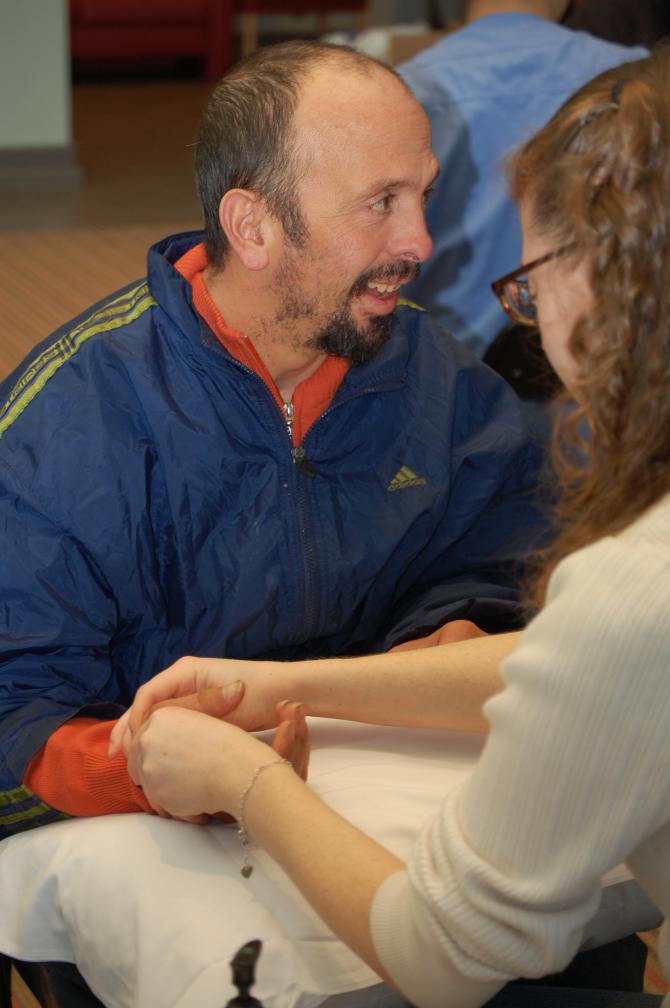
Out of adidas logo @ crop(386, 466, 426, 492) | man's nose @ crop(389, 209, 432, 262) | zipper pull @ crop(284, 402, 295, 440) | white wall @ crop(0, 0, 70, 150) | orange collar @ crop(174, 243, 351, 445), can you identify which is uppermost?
man's nose @ crop(389, 209, 432, 262)

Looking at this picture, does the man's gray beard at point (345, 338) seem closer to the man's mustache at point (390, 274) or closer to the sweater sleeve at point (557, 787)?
the man's mustache at point (390, 274)

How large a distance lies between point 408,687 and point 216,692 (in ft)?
0.72

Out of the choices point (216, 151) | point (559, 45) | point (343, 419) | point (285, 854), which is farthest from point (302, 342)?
point (559, 45)

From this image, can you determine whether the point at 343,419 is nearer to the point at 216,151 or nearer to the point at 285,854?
the point at 216,151

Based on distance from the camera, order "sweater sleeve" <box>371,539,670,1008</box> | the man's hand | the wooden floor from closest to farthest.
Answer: "sweater sleeve" <box>371,539,670,1008</box> < the man's hand < the wooden floor

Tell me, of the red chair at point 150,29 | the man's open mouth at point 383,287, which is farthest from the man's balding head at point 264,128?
the red chair at point 150,29

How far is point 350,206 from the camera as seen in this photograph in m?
1.87

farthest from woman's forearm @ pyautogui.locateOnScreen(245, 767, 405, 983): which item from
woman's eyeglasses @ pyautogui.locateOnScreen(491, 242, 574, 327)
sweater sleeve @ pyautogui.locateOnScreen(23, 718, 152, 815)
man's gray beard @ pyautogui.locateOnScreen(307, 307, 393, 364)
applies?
man's gray beard @ pyautogui.locateOnScreen(307, 307, 393, 364)

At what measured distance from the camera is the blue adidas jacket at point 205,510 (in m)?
1.66

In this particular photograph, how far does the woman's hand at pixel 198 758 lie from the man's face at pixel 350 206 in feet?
2.06

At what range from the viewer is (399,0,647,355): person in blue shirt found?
2.79m

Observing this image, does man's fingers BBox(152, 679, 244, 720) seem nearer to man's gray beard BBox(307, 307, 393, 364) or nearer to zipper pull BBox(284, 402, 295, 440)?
zipper pull BBox(284, 402, 295, 440)

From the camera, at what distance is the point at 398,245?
1915 mm

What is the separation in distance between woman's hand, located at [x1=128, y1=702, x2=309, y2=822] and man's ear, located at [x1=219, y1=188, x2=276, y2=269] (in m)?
0.69
